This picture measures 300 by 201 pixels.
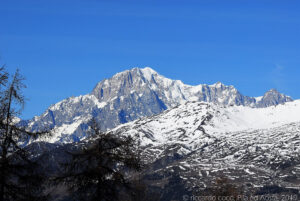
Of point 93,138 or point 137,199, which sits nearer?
point 93,138

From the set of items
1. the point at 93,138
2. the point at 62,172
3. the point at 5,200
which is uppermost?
the point at 93,138

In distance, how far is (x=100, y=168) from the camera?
1636 inches

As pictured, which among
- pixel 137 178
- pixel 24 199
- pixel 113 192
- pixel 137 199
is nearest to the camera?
pixel 24 199

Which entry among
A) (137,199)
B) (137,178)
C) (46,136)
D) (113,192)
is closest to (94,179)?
(113,192)

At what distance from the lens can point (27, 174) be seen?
36750mm

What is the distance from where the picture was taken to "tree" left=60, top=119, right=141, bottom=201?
41.8m

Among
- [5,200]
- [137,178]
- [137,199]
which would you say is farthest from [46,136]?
[137,178]

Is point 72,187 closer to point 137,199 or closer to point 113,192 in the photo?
point 113,192

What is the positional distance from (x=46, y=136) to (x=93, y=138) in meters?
6.90

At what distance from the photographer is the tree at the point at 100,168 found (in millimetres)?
41750

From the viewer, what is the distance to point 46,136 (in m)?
37.9

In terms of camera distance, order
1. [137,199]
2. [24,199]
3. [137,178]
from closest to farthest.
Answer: [24,199] < [137,199] < [137,178]

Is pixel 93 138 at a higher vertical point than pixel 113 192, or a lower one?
higher

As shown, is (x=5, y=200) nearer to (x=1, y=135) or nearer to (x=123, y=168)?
(x=1, y=135)
